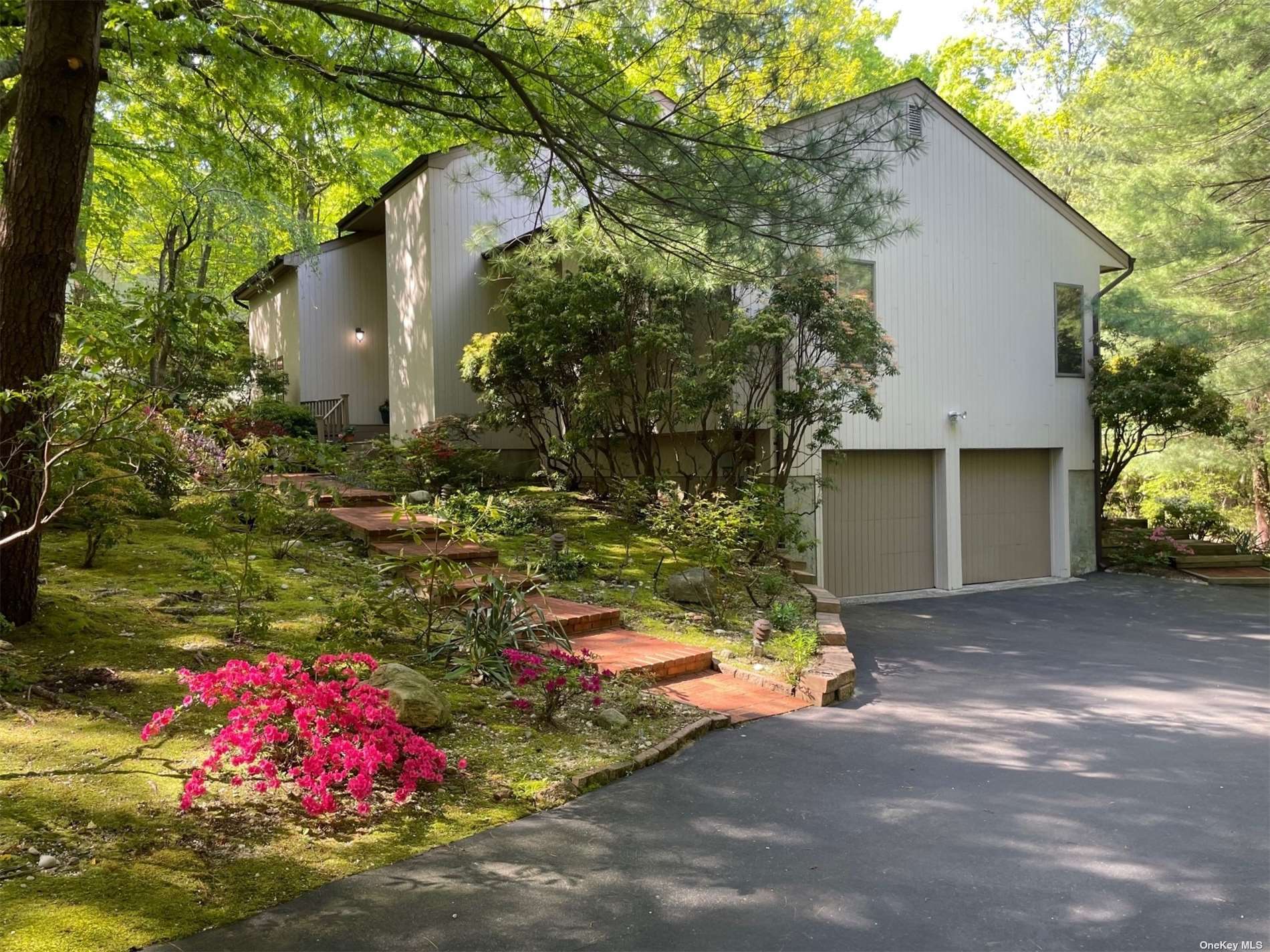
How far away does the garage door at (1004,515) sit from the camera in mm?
12273

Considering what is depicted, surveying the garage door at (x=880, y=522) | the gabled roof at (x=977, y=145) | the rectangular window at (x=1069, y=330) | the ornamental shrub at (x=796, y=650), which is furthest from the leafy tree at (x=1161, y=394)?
the ornamental shrub at (x=796, y=650)

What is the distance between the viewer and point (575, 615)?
638cm

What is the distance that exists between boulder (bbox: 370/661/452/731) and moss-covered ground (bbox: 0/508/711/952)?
13 centimetres

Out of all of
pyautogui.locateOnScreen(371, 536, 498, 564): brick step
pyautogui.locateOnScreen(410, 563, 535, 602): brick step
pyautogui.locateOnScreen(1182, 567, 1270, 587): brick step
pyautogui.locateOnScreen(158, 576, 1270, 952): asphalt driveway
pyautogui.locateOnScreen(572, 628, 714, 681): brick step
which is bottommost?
pyautogui.locateOnScreen(158, 576, 1270, 952): asphalt driveway

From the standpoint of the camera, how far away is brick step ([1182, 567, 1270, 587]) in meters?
12.2

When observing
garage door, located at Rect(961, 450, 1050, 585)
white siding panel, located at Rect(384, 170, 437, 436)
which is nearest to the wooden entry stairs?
white siding panel, located at Rect(384, 170, 437, 436)

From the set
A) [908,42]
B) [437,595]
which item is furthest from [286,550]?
[908,42]

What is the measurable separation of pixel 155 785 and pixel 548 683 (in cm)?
193

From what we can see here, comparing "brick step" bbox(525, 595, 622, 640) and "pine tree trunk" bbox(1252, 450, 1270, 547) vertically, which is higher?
"pine tree trunk" bbox(1252, 450, 1270, 547)

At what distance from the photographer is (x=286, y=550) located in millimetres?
6938

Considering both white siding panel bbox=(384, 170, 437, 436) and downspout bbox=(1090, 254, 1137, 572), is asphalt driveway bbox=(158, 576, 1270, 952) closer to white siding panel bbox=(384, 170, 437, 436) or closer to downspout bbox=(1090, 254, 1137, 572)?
downspout bbox=(1090, 254, 1137, 572)

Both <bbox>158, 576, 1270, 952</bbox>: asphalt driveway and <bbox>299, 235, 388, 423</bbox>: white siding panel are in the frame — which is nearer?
<bbox>158, 576, 1270, 952</bbox>: asphalt driveway

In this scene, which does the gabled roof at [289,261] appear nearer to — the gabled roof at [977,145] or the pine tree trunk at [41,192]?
the gabled roof at [977,145]

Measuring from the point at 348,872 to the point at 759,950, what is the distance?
146cm
